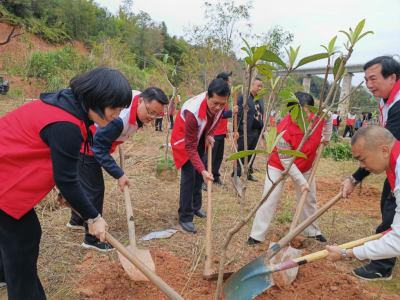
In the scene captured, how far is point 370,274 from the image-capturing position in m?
2.36

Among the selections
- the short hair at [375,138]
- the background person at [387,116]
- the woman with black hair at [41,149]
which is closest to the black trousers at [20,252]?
the woman with black hair at [41,149]

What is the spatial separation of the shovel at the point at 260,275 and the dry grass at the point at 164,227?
0.44 m

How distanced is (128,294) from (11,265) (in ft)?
2.75

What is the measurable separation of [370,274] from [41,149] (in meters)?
2.64

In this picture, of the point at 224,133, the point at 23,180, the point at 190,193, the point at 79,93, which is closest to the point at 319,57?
the point at 79,93

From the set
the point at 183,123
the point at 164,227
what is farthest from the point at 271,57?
the point at 164,227

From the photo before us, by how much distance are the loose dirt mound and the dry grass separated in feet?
0.24

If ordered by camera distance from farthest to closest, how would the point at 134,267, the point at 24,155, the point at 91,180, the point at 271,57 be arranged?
the point at 91,180
the point at 134,267
the point at 24,155
the point at 271,57

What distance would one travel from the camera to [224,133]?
472 cm

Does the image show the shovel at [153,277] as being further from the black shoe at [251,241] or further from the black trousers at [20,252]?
the black shoe at [251,241]

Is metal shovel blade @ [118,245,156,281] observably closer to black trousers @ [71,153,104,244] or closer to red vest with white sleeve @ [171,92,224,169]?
black trousers @ [71,153,104,244]

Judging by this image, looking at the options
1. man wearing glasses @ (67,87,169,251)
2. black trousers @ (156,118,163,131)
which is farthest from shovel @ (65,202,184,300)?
black trousers @ (156,118,163,131)

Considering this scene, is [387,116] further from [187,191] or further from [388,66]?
[187,191]

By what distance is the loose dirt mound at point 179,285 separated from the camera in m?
1.98
